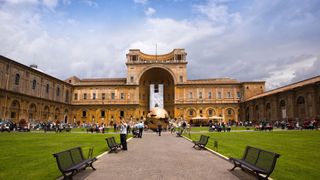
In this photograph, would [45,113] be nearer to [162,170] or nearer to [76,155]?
[76,155]

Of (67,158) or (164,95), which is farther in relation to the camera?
(164,95)

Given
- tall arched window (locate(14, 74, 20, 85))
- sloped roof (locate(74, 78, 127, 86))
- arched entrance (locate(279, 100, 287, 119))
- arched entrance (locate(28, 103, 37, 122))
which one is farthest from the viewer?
sloped roof (locate(74, 78, 127, 86))

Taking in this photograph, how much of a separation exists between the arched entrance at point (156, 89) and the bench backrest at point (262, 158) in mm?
57060

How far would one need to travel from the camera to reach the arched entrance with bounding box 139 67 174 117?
217 feet

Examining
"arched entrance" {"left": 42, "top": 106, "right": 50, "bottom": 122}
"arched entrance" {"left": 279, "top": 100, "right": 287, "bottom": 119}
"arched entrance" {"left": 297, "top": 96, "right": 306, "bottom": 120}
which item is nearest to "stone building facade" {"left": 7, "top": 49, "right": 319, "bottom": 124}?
"arched entrance" {"left": 42, "top": 106, "right": 50, "bottom": 122}

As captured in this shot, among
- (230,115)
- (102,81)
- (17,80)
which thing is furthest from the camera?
(102,81)

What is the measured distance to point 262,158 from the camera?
7324mm

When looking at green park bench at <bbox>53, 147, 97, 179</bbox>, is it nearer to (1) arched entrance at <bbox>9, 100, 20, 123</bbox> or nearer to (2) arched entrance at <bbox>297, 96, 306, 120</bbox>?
(1) arched entrance at <bbox>9, 100, 20, 123</bbox>

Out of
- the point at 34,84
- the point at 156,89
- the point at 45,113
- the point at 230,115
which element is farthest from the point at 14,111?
the point at 230,115

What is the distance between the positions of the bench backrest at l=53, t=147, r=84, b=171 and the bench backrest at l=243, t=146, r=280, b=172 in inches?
221

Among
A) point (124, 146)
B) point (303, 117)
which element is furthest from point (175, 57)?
point (124, 146)

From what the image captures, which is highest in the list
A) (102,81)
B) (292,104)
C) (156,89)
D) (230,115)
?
(102,81)

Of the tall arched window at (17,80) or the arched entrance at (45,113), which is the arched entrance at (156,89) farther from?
the tall arched window at (17,80)

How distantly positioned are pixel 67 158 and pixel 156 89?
5996 centimetres
